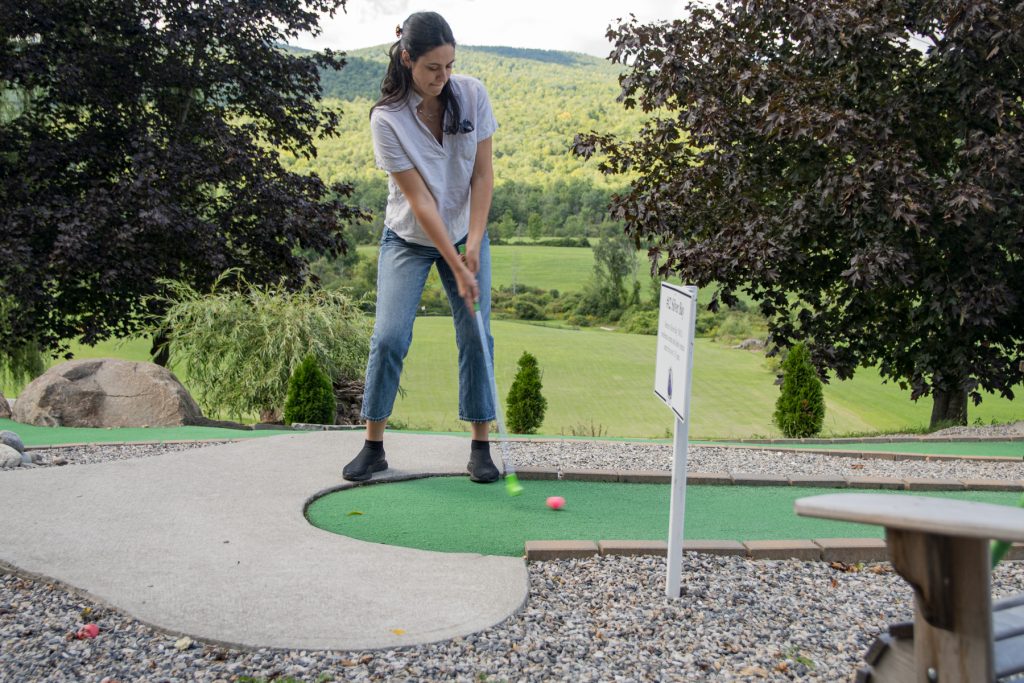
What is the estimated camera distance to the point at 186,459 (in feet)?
17.0

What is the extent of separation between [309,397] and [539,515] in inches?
221

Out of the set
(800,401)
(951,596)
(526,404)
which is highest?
(951,596)

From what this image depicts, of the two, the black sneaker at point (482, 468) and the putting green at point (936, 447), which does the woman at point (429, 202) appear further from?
the putting green at point (936, 447)

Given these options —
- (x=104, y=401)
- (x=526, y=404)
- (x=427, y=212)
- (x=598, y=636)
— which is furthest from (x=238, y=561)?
(x=526, y=404)

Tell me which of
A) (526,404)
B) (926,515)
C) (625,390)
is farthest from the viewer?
(625,390)

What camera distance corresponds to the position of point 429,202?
4145mm

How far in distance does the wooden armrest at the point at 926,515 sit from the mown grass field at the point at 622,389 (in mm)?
9344

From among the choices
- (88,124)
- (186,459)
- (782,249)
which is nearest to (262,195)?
(88,124)

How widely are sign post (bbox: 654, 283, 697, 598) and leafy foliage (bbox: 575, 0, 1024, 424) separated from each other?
5787 mm

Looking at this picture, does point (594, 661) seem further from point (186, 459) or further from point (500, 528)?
point (186, 459)

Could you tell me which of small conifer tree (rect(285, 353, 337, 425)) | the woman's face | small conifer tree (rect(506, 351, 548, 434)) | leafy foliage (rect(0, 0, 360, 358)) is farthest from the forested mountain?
the woman's face

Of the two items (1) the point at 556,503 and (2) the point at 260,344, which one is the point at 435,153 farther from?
(2) the point at 260,344

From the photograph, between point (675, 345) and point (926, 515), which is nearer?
point (926, 515)

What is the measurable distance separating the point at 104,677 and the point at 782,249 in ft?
24.7
